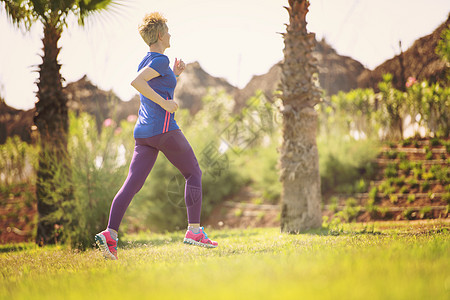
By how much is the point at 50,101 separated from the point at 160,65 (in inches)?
166

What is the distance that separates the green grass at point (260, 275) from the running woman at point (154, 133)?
401mm

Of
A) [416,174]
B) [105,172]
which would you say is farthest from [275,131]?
[105,172]

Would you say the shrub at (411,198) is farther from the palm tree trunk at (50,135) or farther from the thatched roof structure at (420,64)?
the palm tree trunk at (50,135)

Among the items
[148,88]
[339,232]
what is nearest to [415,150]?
[339,232]

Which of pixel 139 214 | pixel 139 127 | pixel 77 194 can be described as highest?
pixel 139 127

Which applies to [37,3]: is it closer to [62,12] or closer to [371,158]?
[62,12]

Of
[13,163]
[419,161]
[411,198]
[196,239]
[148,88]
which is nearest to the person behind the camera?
[148,88]

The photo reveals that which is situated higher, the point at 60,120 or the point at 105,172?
the point at 60,120

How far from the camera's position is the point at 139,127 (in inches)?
148

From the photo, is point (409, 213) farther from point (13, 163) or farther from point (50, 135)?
point (13, 163)

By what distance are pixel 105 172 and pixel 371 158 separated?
655cm

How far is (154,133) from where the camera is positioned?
369cm

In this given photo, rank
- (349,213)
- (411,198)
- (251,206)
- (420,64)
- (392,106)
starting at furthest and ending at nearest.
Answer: (392,106) < (251,206) < (420,64) < (349,213) < (411,198)

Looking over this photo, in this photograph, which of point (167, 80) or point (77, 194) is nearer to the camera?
point (167, 80)
